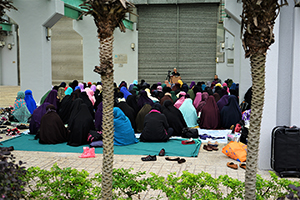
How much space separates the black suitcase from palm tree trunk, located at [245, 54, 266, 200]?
1.80 m

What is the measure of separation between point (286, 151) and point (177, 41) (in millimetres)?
14261

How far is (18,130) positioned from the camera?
7.84m

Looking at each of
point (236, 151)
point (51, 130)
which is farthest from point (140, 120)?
point (236, 151)

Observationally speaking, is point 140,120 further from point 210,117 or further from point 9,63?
point 9,63

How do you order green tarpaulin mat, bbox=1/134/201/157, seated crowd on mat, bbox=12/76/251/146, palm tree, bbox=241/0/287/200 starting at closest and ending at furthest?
palm tree, bbox=241/0/287/200
green tarpaulin mat, bbox=1/134/201/157
seated crowd on mat, bbox=12/76/251/146

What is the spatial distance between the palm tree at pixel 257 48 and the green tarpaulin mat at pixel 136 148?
2.89 m

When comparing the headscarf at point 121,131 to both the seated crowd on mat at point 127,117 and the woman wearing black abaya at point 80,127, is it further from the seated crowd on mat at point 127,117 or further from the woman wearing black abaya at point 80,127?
the woman wearing black abaya at point 80,127

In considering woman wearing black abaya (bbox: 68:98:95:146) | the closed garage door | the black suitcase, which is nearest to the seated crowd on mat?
woman wearing black abaya (bbox: 68:98:95:146)

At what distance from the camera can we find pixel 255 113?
2.88 meters

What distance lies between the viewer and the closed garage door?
59.5 ft

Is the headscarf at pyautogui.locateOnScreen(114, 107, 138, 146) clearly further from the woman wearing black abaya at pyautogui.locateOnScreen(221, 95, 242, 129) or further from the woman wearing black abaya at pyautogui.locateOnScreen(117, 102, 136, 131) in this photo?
the woman wearing black abaya at pyautogui.locateOnScreen(221, 95, 242, 129)

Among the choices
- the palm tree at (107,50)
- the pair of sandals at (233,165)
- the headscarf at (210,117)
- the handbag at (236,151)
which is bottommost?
the pair of sandals at (233,165)

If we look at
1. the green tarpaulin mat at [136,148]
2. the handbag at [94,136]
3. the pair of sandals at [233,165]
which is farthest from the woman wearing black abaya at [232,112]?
the handbag at [94,136]

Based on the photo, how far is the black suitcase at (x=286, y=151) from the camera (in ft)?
14.9
